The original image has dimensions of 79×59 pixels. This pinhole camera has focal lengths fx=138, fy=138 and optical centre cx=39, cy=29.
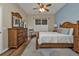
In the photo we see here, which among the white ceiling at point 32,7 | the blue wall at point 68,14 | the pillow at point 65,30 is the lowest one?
the pillow at point 65,30

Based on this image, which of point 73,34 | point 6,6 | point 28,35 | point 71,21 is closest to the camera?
point 6,6

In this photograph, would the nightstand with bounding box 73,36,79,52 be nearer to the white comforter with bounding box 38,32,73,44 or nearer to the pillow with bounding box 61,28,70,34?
the white comforter with bounding box 38,32,73,44

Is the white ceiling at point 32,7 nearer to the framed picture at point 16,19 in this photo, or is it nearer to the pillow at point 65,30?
the framed picture at point 16,19

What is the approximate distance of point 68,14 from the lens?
5336mm

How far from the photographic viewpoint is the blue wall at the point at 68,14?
493 cm

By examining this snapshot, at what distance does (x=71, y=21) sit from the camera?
5.29 metres

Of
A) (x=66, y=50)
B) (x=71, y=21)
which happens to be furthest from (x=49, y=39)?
(x=71, y=21)

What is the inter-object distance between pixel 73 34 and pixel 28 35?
6.16ft

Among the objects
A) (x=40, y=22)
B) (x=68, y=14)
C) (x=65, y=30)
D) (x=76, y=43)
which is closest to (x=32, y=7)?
(x=40, y=22)

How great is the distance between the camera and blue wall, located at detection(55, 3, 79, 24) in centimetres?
493

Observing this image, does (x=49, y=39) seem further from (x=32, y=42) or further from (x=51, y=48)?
(x=32, y=42)

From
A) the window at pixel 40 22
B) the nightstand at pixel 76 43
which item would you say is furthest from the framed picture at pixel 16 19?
the nightstand at pixel 76 43

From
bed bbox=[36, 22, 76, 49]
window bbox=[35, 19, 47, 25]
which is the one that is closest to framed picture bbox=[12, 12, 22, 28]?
window bbox=[35, 19, 47, 25]

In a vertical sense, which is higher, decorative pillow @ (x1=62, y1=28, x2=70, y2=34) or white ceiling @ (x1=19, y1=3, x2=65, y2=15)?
white ceiling @ (x1=19, y1=3, x2=65, y2=15)
